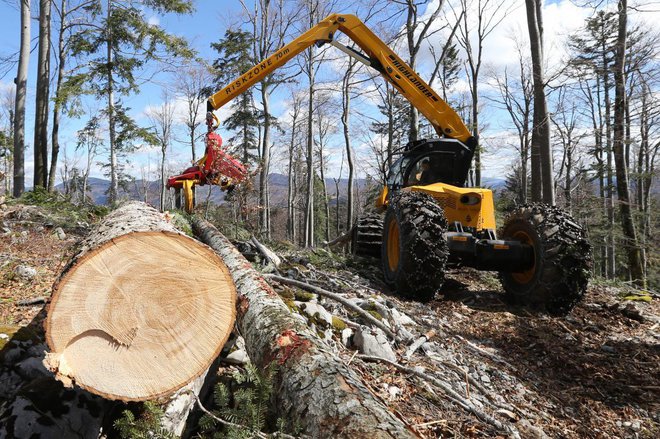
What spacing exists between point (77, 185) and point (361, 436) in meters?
53.1

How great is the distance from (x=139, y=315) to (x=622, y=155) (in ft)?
44.4

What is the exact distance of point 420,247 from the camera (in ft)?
16.4

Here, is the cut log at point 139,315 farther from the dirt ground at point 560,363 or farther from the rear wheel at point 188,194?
the rear wheel at point 188,194

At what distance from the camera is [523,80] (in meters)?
23.1

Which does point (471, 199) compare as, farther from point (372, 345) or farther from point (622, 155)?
point (622, 155)

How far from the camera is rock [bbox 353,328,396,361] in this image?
3.30m

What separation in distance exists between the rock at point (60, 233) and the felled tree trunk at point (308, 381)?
5.90 m

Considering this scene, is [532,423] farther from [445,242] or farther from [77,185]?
[77,185]

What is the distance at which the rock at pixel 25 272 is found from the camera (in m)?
4.81

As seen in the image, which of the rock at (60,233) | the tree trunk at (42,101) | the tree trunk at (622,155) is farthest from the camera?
the tree trunk at (42,101)

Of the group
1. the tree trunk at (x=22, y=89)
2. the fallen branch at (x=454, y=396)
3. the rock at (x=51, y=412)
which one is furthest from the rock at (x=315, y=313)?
the tree trunk at (x=22, y=89)

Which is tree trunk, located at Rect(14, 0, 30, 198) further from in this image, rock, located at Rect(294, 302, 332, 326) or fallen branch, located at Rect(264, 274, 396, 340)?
rock, located at Rect(294, 302, 332, 326)

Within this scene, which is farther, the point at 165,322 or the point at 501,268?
the point at 501,268

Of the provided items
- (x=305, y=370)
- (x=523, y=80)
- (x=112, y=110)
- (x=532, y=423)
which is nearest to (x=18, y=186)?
(x=112, y=110)
